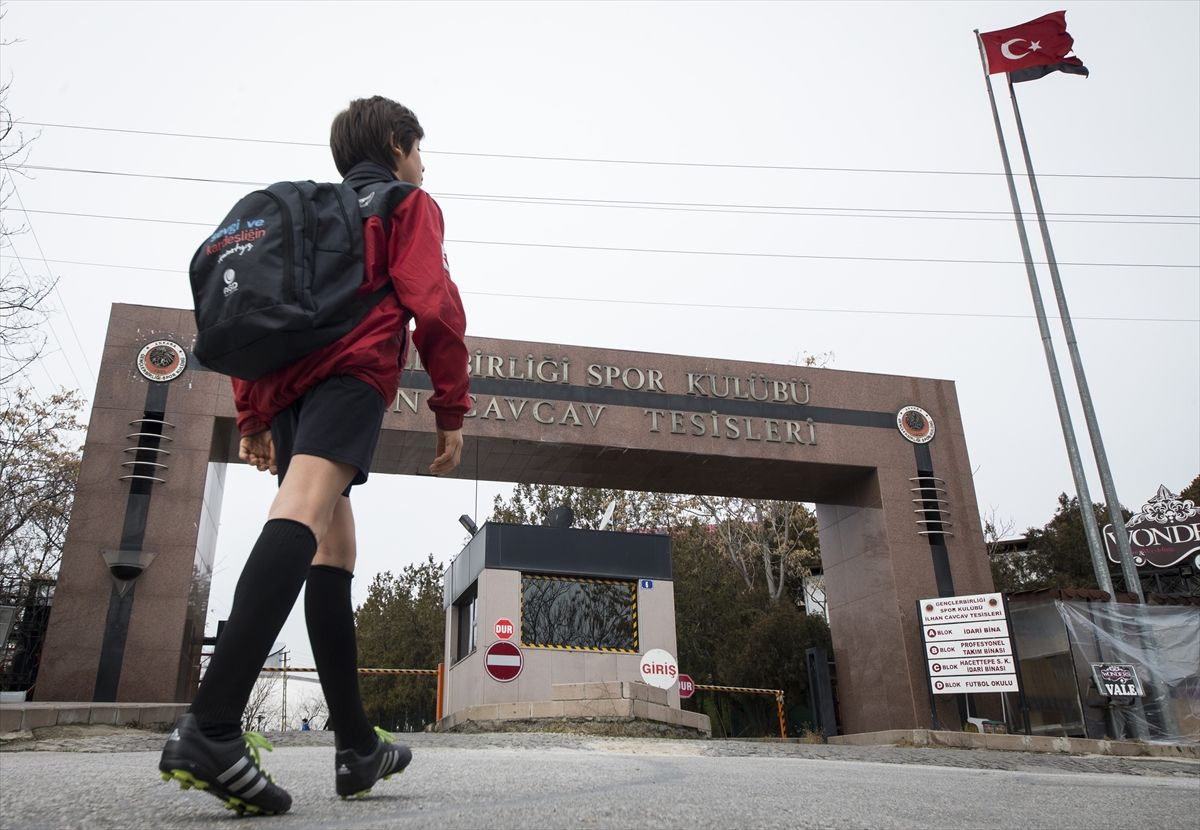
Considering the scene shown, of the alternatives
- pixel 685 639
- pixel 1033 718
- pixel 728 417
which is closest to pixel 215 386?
pixel 728 417

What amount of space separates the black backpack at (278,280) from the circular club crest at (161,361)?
10233 millimetres

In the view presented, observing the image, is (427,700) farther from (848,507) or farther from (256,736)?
(256,736)

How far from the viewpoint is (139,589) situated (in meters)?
10.3

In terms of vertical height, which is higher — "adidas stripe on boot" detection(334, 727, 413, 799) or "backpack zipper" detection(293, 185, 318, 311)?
"backpack zipper" detection(293, 185, 318, 311)

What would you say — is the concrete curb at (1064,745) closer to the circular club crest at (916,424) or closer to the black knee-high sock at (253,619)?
the circular club crest at (916,424)

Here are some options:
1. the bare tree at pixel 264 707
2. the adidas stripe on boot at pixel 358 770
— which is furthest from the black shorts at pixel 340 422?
the bare tree at pixel 264 707

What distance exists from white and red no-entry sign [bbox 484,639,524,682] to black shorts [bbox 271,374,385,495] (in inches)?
428

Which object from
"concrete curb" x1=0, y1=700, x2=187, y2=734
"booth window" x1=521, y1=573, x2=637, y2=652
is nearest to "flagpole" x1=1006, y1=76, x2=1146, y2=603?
"booth window" x1=521, y1=573, x2=637, y2=652

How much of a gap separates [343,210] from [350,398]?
1.51ft

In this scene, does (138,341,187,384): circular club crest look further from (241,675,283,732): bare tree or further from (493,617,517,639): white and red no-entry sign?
(241,675,283,732): bare tree

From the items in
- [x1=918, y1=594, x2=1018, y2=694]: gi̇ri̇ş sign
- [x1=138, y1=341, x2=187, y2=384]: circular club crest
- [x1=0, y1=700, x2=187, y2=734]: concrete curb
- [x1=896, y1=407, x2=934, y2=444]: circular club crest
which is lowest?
[x1=0, y1=700, x2=187, y2=734]: concrete curb

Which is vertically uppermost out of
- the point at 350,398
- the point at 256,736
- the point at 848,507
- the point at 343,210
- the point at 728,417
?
the point at 728,417

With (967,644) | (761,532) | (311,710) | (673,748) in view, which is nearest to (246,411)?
(673,748)

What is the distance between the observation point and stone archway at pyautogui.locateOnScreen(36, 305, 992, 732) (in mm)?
10273
